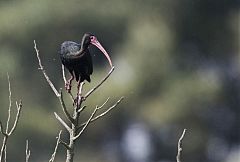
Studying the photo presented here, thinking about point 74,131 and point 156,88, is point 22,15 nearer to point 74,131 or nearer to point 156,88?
point 156,88

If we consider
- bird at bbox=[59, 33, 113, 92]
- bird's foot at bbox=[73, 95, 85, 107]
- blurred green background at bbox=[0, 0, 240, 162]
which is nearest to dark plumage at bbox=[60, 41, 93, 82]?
bird at bbox=[59, 33, 113, 92]

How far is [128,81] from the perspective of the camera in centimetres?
2259

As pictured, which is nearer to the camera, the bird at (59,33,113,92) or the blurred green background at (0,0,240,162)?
the bird at (59,33,113,92)

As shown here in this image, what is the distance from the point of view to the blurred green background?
22.7 meters

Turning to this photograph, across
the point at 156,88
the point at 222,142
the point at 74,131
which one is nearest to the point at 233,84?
the point at 222,142

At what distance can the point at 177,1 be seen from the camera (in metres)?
25.7

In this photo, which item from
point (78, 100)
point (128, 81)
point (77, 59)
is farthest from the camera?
point (128, 81)

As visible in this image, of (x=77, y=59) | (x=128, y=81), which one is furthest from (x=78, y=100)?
(x=128, y=81)

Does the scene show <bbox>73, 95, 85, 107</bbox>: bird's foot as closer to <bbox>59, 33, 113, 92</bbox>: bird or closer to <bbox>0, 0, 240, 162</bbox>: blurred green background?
<bbox>59, 33, 113, 92</bbox>: bird

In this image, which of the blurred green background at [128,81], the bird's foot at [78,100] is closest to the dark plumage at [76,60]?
the bird's foot at [78,100]

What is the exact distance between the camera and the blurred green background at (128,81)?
22.7 meters

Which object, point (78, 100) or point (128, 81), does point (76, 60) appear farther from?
point (128, 81)

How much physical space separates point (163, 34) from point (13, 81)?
135 inches

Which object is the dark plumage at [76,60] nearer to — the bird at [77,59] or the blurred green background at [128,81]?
Result: the bird at [77,59]
